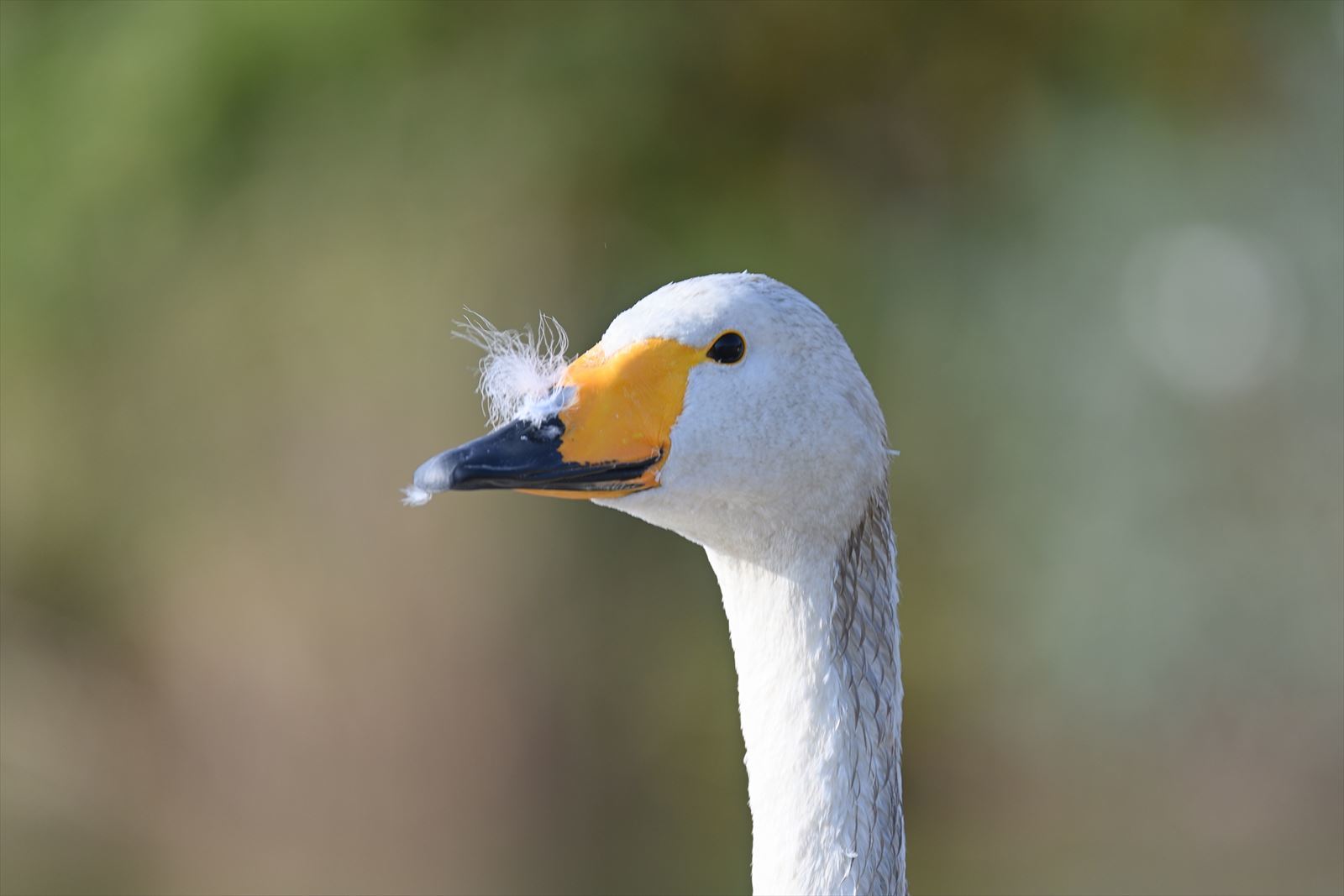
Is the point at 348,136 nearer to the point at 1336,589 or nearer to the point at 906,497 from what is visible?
the point at 906,497

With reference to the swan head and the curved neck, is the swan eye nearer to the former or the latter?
the swan head

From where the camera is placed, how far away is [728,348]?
2.16 meters

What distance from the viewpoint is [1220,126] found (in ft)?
23.2

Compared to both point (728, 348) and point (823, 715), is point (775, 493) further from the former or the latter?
point (823, 715)

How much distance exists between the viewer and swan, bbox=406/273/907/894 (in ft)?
6.97

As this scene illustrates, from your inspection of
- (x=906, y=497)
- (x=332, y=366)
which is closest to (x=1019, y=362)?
(x=906, y=497)

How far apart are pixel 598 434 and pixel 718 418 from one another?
0.55 feet

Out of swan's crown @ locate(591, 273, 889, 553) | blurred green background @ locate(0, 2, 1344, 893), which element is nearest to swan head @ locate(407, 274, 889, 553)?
swan's crown @ locate(591, 273, 889, 553)

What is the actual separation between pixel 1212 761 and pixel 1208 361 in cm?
175

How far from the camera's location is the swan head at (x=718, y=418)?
2104 mm

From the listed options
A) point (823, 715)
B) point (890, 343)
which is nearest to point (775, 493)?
point (823, 715)

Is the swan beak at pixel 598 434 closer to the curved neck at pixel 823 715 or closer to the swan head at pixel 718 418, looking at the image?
the swan head at pixel 718 418

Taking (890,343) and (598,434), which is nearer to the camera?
(598,434)

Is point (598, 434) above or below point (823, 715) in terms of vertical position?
above
